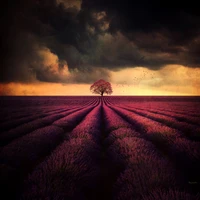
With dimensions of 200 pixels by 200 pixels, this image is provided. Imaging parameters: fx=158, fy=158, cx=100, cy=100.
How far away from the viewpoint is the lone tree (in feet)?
137

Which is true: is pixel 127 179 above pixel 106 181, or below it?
above

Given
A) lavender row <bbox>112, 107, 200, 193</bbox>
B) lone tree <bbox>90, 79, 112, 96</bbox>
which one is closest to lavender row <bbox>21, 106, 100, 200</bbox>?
lavender row <bbox>112, 107, 200, 193</bbox>

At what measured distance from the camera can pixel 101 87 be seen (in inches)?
1662

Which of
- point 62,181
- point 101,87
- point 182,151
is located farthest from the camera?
point 101,87

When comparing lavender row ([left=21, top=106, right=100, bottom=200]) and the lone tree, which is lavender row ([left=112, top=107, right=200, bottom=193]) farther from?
the lone tree

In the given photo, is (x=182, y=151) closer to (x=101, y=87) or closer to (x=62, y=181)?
(x=62, y=181)

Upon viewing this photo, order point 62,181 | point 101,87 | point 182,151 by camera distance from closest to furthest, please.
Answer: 1. point 62,181
2. point 182,151
3. point 101,87

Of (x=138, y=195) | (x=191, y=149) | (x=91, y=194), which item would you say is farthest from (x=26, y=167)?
(x=191, y=149)

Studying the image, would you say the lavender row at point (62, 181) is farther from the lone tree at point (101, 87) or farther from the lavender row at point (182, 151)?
the lone tree at point (101, 87)

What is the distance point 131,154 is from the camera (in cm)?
272

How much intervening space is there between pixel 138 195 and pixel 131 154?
1.06 metres

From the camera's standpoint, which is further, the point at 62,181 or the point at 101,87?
the point at 101,87

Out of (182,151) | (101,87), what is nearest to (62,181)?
(182,151)

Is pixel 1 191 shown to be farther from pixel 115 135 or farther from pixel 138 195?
pixel 115 135
